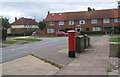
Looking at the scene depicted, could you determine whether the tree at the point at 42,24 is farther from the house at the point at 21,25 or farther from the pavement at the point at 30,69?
the pavement at the point at 30,69

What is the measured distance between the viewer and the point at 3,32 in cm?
3114

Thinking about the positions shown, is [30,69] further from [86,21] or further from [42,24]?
[42,24]

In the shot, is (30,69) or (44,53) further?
(44,53)

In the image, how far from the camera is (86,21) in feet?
193

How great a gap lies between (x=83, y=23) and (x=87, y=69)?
52.9 metres

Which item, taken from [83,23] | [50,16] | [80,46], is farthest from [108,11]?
[80,46]

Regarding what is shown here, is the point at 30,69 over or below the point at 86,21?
below

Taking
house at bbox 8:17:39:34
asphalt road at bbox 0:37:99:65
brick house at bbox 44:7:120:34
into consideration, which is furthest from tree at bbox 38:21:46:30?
asphalt road at bbox 0:37:99:65

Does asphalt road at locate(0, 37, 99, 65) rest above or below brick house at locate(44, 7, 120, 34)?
below

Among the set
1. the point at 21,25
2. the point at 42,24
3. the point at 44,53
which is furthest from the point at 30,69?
the point at 21,25

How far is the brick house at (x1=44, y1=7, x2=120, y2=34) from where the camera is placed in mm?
56056

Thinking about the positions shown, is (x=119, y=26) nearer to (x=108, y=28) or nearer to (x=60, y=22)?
(x=108, y=28)

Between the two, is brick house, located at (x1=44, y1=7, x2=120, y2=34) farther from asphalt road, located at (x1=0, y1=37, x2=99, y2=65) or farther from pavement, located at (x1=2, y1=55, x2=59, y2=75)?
pavement, located at (x1=2, y1=55, x2=59, y2=75)

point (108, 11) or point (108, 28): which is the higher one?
point (108, 11)
